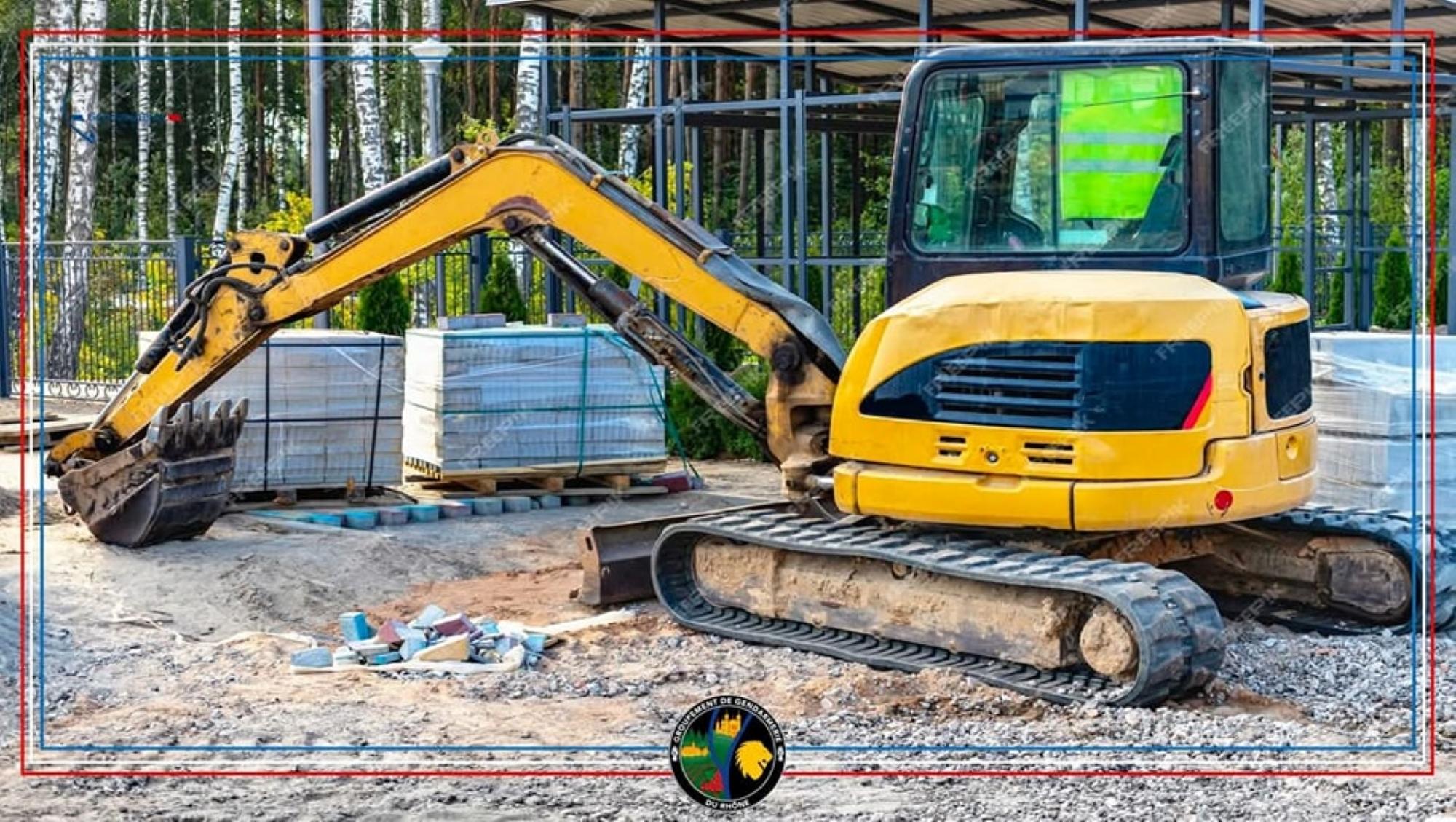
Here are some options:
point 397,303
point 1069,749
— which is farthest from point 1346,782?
point 397,303

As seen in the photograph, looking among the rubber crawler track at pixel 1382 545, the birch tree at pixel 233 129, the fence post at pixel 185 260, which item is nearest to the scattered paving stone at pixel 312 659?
the rubber crawler track at pixel 1382 545

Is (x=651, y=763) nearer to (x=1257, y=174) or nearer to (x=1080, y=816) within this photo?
(x=1080, y=816)

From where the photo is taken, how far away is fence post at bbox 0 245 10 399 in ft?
74.5

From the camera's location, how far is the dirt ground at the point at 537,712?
23.8ft

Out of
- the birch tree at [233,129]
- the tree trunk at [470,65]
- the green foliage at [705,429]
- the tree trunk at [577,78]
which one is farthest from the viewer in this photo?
the tree trunk at [470,65]

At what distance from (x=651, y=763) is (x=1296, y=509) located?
4.24 meters

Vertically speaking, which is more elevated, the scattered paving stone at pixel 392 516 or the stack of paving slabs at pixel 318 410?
the stack of paving slabs at pixel 318 410

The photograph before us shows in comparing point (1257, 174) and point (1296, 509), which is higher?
point (1257, 174)

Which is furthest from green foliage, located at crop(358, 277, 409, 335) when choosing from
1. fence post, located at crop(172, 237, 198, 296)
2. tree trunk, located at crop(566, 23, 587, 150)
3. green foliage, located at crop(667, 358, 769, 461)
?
tree trunk, located at crop(566, 23, 587, 150)

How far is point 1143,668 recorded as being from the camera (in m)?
8.51

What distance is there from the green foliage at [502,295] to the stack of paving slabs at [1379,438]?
941 cm

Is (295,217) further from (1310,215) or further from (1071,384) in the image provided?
(1071,384)

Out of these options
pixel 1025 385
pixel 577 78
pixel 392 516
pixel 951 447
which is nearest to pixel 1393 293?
pixel 577 78

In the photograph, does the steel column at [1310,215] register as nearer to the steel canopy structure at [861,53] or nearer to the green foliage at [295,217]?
the steel canopy structure at [861,53]
